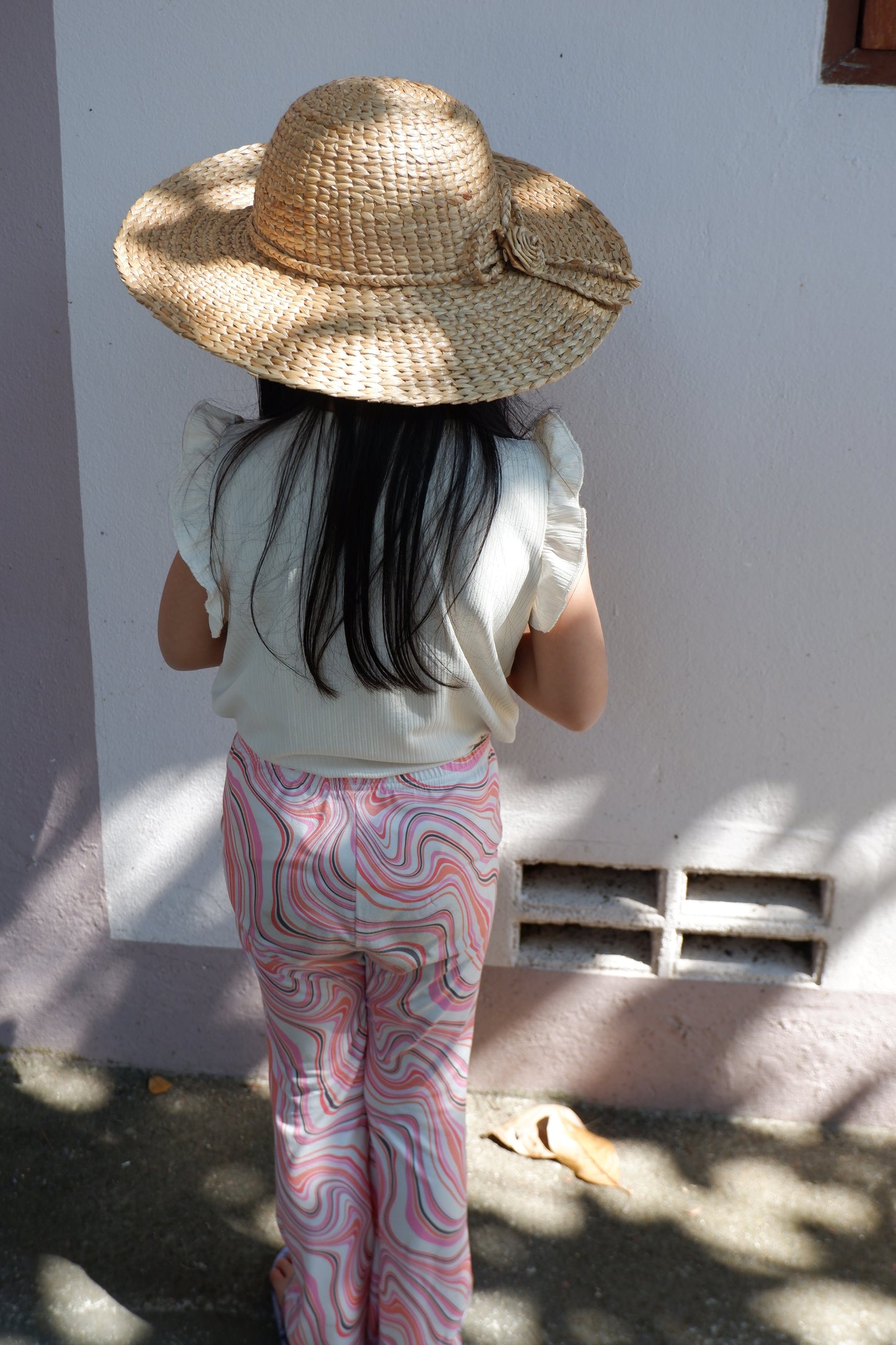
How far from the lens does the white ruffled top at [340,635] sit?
133 centimetres

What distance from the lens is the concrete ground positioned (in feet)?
6.33

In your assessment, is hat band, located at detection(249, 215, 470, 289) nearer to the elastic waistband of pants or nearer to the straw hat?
the straw hat

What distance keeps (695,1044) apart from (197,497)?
1.58 meters

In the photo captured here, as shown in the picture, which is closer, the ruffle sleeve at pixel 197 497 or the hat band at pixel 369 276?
the hat band at pixel 369 276

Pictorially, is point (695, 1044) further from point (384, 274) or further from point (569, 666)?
point (384, 274)

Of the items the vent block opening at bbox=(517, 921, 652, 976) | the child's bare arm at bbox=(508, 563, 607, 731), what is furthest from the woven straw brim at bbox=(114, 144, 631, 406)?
the vent block opening at bbox=(517, 921, 652, 976)

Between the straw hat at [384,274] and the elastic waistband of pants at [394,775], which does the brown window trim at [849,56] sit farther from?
the elastic waistband of pants at [394,775]

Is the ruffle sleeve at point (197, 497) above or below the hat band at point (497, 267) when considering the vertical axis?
below

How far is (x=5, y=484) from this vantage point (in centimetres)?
207

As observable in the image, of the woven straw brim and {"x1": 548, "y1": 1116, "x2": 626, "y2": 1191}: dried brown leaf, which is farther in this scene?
{"x1": 548, "y1": 1116, "x2": 626, "y2": 1191}: dried brown leaf

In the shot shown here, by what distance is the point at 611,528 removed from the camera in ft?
6.43

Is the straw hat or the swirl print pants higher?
the straw hat

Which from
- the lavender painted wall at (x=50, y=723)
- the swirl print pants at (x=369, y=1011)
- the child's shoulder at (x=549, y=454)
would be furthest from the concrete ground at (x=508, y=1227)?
the child's shoulder at (x=549, y=454)

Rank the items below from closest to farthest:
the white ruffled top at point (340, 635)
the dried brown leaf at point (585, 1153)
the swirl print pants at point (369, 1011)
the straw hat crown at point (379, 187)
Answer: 1. the straw hat crown at point (379, 187)
2. the white ruffled top at point (340, 635)
3. the swirl print pants at point (369, 1011)
4. the dried brown leaf at point (585, 1153)
